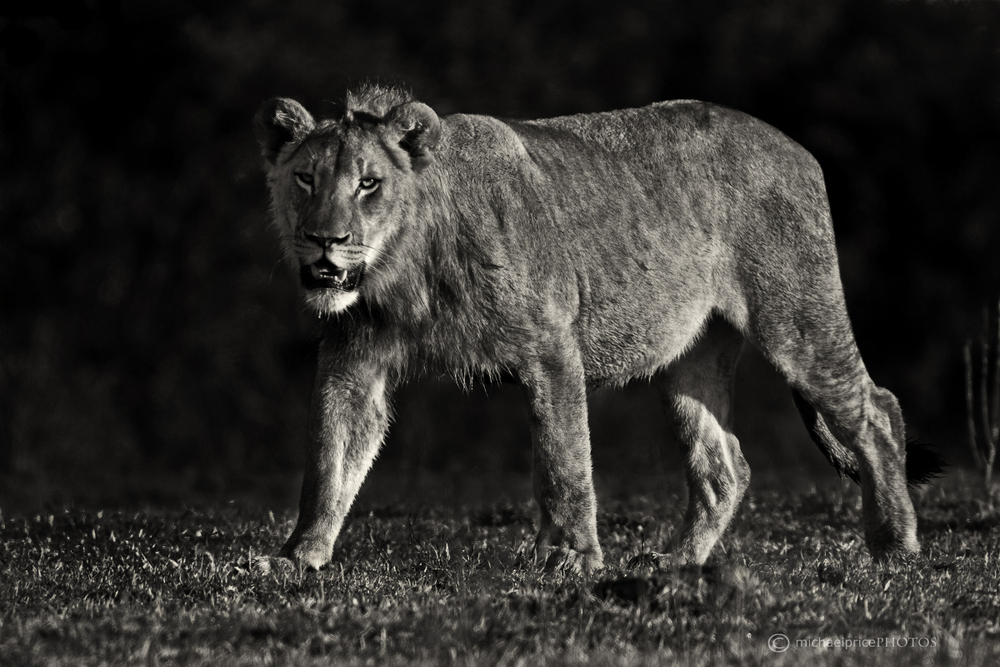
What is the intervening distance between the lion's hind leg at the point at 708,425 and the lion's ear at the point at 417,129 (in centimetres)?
174

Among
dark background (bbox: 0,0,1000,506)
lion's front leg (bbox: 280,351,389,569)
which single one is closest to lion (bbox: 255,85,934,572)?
lion's front leg (bbox: 280,351,389,569)

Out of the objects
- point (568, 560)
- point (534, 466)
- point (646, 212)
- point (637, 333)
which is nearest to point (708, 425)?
point (637, 333)

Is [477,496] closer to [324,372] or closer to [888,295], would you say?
[324,372]

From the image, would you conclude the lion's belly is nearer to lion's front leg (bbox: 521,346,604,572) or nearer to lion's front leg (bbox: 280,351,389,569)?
lion's front leg (bbox: 521,346,604,572)

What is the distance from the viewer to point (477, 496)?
35.0ft

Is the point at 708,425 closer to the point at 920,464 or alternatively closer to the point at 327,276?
the point at 920,464

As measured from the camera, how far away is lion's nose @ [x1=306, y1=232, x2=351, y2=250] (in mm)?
5914

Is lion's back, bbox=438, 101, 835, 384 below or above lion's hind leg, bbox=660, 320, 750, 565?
above

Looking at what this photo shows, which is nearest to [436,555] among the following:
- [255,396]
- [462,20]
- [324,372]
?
[324,372]

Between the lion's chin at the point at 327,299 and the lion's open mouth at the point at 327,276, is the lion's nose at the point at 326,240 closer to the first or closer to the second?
the lion's open mouth at the point at 327,276

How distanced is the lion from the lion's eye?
1cm

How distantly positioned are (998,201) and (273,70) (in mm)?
7492

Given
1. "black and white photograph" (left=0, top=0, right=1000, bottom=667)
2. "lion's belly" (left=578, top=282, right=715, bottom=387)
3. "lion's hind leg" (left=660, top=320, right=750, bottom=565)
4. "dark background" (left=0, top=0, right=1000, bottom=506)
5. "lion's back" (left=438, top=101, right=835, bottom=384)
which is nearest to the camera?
"black and white photograph" (left=0, top=0, right=1000, bottom=667)

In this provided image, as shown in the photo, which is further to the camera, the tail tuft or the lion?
the tail tuft
